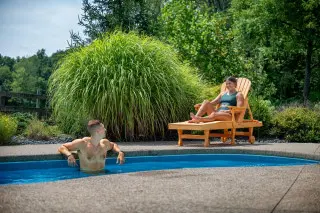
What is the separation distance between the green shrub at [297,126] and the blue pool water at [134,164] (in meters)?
2.23

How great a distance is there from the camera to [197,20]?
15062 mm

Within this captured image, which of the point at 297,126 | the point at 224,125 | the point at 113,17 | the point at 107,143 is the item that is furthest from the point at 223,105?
the point at 113,17

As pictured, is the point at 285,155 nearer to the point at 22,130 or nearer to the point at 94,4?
the point at 22,130

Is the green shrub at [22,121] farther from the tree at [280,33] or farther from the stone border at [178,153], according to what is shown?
the tree at [280,33]

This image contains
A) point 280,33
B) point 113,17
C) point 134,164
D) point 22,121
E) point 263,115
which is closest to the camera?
point 134,164

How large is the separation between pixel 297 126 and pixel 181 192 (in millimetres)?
5830

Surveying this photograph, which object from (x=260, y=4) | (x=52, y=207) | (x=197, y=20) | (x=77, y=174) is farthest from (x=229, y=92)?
(x=260, y=4)

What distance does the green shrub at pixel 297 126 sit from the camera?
8.72 metres

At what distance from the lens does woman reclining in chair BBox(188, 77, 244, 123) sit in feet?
26.2

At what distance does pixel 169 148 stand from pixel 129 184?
3222mm

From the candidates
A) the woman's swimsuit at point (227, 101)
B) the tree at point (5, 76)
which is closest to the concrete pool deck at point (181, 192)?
the woman's swimsuit at point (227, 101)

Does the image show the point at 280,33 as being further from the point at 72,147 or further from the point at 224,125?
the point at 72,147

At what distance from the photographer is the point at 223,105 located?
8.38m

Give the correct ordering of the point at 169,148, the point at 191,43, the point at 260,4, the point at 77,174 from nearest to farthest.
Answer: the point at 77,174 → the point at 169,148 → the point at 191,43 → the point at 260,4
